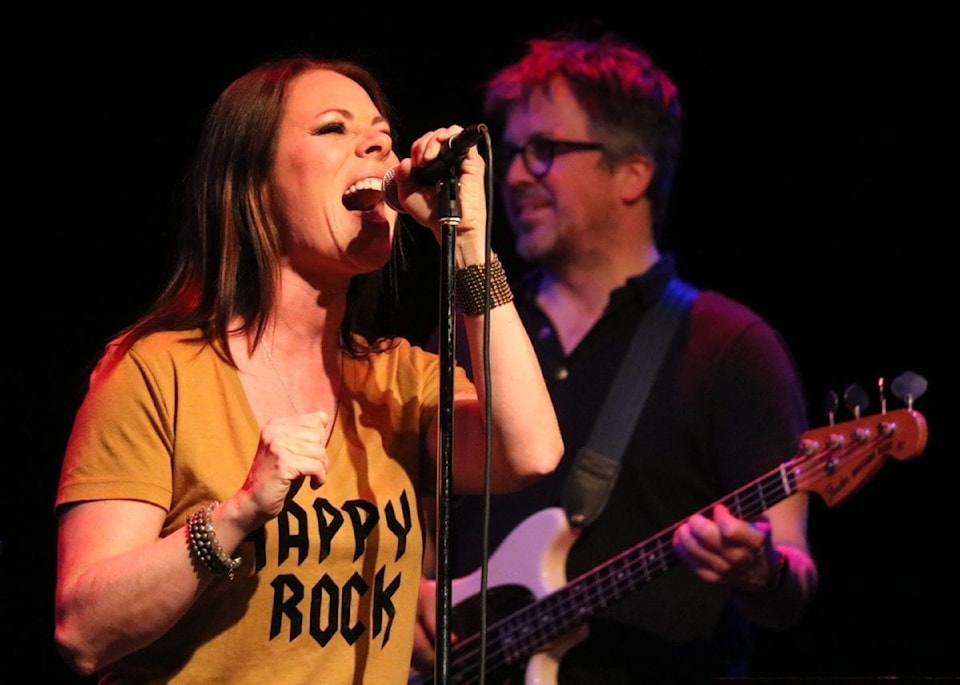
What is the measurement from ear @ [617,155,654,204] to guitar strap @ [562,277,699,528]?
0.93 feet

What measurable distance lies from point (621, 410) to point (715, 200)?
2.95ft

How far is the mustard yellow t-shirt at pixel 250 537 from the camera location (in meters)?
1.86

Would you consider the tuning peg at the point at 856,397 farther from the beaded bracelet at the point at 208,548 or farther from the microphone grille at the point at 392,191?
the beaded bracelet at the point at 208,548

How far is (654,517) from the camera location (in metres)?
3.26

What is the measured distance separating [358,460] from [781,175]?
2212mm

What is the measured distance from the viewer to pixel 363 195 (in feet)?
6.82

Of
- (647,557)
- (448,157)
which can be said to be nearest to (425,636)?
(647,557)

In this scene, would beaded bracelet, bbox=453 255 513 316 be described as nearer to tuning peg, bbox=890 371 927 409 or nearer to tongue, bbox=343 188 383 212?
tongue, bbox=343 188 383 212

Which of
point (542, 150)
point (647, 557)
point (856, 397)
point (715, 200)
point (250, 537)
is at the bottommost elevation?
point (647, 557)

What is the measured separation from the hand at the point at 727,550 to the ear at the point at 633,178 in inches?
41.8

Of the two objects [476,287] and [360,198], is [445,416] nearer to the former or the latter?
[476,287]

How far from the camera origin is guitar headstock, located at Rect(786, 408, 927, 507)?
3.14 metres

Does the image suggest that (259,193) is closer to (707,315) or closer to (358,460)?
(358,460)

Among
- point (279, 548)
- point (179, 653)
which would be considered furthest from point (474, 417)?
point (179, 653)
